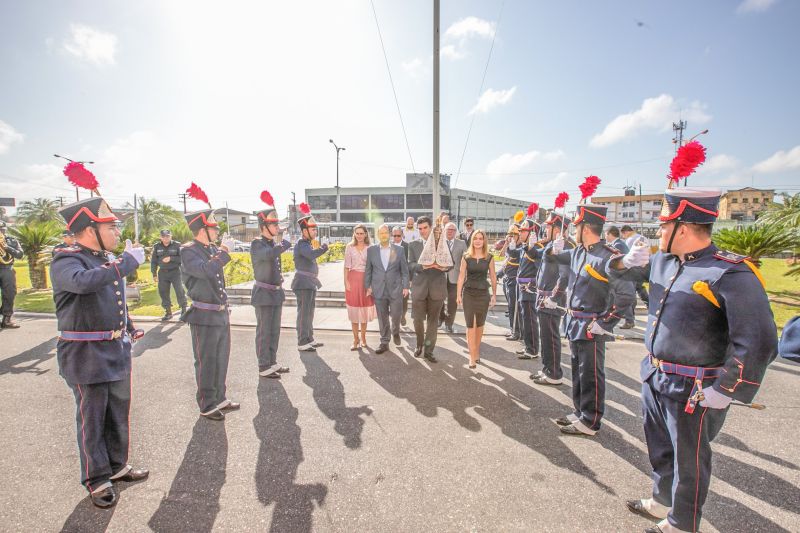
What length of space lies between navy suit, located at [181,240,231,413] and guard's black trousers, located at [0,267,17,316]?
278 inches

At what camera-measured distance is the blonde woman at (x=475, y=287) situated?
551cm

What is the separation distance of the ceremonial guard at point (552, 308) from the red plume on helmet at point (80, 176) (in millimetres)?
4955

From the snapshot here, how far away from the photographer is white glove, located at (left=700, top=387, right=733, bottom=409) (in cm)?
205

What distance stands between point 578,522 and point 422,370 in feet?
10.3

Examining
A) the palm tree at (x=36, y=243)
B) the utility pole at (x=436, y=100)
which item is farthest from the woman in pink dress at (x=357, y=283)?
the palm tree at (x=36, y=243)

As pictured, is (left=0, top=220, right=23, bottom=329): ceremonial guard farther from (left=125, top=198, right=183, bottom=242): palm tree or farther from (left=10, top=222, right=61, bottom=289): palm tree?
(left=125, top=198, right=183, bottom=242): palm tree

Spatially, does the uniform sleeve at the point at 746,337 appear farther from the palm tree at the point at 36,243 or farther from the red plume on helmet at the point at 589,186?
the palm tree at the point at 36,243

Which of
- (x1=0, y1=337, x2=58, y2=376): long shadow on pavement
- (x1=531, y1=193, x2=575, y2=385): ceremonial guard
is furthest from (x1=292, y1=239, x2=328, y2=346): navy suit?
(x1=0, y1=337, x2=58, y2=376): long shadow on pavement

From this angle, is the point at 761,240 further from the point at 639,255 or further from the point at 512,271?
the point at 639,255

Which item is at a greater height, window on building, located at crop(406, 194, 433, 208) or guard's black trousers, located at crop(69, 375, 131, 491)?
window on building, located at crop(406, 194, 433, 208)

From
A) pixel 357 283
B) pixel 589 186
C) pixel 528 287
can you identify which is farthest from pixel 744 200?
pixel 357 283

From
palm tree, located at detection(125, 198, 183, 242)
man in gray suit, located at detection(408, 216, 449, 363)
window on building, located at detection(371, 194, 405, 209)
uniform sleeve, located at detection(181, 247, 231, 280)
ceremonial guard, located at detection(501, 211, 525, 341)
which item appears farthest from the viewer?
window on building, located at detection(371, 194, 405, 209)

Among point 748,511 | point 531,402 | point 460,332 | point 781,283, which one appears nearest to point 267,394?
point 531,402

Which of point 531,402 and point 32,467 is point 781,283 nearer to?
point 531,402
